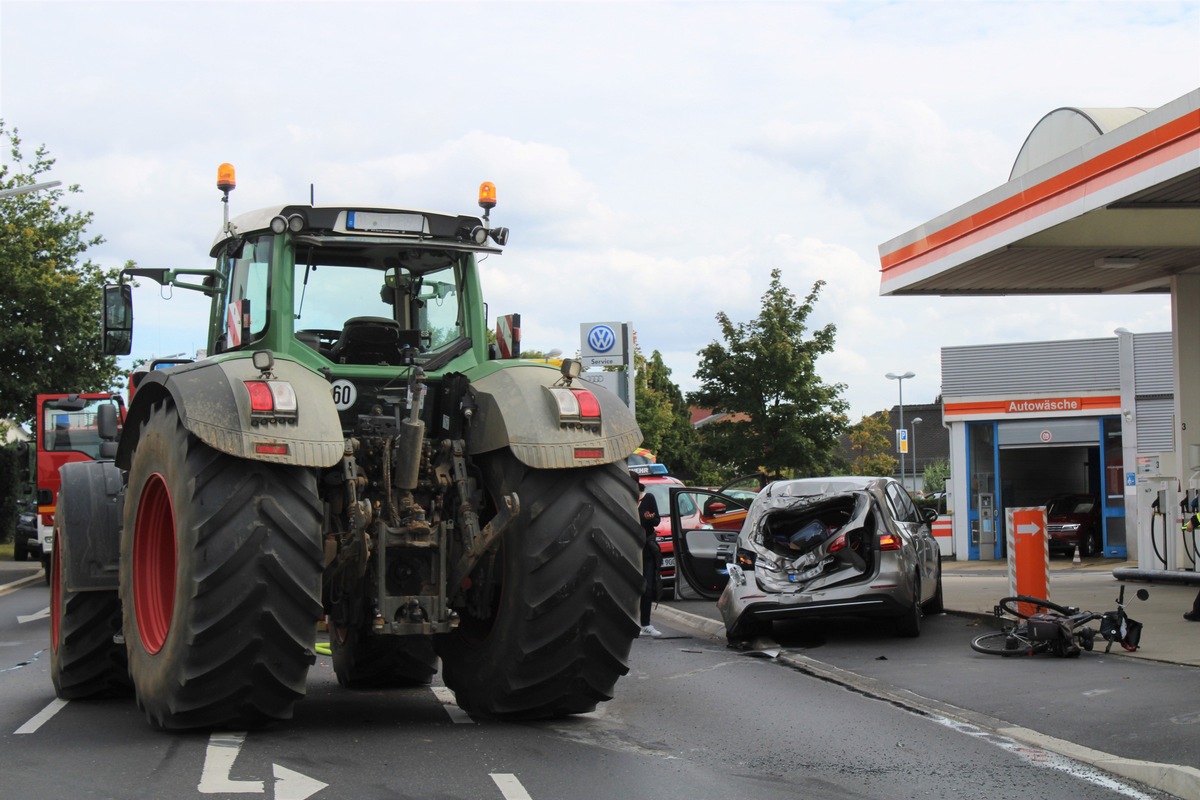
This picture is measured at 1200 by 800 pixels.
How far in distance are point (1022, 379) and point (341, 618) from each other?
28342mm

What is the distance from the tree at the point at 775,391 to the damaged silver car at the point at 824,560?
80.2 feet

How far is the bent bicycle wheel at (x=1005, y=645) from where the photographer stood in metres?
12.6

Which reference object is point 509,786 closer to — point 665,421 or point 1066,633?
point 1066,633

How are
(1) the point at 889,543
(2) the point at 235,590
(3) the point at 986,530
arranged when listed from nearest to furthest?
(2) the point at 235,590 < (1) the point at 889,543 < (3) the point at 986,530

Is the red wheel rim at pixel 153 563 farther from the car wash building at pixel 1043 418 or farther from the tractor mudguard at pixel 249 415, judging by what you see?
the car wash building at pixel 1043 418

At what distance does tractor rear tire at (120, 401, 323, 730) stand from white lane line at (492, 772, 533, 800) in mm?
1279

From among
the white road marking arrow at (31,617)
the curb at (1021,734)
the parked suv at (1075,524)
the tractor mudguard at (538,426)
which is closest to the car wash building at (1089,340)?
the parked suv at (1075,524)

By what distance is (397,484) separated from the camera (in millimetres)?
8008

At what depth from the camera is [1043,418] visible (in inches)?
1347

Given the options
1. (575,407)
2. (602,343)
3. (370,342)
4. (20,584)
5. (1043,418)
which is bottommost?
(20,584)

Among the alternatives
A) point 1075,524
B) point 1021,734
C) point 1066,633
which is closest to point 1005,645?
point 1066,633

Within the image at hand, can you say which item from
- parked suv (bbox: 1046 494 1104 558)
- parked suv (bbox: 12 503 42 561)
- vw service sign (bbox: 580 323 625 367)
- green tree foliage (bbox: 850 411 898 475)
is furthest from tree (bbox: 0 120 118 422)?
green tree foliage (bbox: 850 411 898 475)

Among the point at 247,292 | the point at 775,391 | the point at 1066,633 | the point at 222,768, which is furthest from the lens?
the point at 775,391

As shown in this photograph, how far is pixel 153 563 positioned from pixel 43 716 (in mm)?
1463
